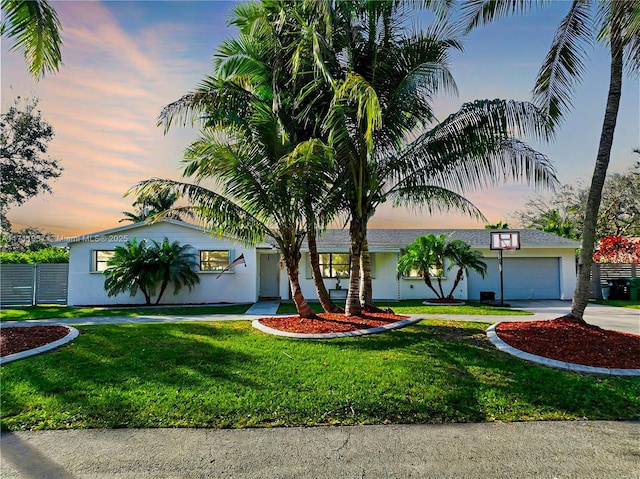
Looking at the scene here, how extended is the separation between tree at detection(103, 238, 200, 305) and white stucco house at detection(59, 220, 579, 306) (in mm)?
934

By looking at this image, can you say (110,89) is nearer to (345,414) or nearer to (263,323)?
(263,323)

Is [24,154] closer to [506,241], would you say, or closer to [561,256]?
[506,241]

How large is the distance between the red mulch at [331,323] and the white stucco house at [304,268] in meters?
6.47

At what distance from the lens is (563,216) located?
94.3ft

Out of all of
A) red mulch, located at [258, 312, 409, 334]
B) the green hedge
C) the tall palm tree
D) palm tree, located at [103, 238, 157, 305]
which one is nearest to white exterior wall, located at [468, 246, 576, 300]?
the tall palm tree

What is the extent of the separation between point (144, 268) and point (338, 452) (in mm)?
12796

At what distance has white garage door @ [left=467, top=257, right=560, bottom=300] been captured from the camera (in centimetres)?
1733

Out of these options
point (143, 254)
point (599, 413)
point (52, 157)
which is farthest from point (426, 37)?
point (52, 157)

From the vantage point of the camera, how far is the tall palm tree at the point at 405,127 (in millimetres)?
7809

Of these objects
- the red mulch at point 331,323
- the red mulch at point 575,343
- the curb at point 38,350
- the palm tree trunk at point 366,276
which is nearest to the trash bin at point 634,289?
the red mulch at point 575,343

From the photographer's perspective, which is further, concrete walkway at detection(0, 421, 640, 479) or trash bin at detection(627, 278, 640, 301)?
trash bin at detection(627, 278, 640, 301)

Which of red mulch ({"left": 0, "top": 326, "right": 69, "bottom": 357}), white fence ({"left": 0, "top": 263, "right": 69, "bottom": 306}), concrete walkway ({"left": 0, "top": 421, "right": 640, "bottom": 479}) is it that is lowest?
concrete walkway ({"left": 0, "top": 421, "right": 640, "bottom": 479})

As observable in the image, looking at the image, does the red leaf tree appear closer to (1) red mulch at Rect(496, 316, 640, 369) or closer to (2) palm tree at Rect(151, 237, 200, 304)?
(1) red mulch at Rect(496, 316, 640, 369)

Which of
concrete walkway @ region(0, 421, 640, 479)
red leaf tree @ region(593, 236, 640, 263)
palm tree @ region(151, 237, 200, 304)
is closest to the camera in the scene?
concrete walkway @ region(0, 421, 640, 479)
